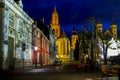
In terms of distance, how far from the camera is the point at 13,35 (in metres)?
59.1

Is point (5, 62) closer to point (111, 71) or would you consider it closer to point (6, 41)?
point (6, 41)

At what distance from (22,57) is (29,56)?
9.46 meters

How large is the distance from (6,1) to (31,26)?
30.3 m

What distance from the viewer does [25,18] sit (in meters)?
72.8

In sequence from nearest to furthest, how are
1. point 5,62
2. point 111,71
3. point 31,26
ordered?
point 111,71, point 5,62, point 31,26

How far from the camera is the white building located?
51.6m

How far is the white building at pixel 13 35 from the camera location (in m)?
51.6

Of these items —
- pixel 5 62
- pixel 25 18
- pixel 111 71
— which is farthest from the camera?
pixel 25 18

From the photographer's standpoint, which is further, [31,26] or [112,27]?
[112,27]

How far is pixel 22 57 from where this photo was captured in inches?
2670

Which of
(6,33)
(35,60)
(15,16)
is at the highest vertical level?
(15,16)

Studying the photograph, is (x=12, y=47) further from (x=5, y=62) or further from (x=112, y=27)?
(x=112, y=27)

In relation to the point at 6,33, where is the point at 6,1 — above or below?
above

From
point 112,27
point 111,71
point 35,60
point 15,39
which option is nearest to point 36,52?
point 35,60
